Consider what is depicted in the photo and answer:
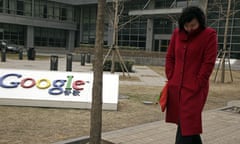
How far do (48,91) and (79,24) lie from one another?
172 ft

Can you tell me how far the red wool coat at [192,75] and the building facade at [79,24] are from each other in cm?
3251

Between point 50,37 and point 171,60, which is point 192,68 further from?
point 50,37

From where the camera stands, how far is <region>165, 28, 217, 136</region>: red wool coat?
9.93ft

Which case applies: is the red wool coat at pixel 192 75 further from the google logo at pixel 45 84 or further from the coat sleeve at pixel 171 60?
the google logo at pixel 45 84

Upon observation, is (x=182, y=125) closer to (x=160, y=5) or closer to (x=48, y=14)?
(x=160, y=5)

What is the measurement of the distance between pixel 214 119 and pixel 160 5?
37830 mm

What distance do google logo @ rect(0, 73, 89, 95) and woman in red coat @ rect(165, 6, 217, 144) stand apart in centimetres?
454

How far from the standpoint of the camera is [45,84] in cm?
748

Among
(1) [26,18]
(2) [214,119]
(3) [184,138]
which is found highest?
(1) [26,18]

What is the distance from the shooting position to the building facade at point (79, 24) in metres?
39.4

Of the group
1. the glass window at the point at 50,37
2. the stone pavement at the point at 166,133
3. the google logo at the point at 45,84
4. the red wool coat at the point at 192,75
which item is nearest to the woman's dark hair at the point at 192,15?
the red wool coat at the point at 192,75

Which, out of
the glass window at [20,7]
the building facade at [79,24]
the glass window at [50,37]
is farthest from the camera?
the glass window at [50,37]

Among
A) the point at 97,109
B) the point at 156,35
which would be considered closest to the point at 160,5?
the point at 156,35

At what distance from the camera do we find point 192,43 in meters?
3.08
